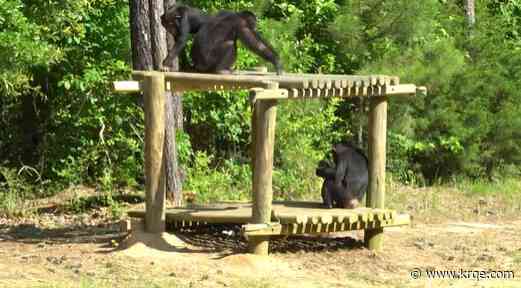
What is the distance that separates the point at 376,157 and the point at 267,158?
1623mm

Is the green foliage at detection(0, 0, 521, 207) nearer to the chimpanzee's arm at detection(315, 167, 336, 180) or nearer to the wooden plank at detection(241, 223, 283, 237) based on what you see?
the chimpanzee's arm at detection(315, 167, 336, 180)

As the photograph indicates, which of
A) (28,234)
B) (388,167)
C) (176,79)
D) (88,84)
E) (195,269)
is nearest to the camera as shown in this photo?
(195,269)

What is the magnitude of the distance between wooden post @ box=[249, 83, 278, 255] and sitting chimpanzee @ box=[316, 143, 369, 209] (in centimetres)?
136

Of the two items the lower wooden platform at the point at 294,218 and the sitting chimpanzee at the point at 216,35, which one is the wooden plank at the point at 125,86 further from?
the lower wooden platform at the point at 294,218

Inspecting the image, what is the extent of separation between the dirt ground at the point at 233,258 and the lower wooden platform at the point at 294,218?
297 millimetres

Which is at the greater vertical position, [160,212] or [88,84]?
[88,84]

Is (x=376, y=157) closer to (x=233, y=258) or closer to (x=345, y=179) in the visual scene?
(x=345, y=179)

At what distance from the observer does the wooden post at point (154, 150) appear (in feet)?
36.5

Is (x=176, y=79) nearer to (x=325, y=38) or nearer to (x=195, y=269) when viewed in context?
(x=195, y=269)

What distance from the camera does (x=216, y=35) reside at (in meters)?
12.1

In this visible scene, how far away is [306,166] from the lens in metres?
16.4

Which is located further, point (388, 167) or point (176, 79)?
point (388, 167)

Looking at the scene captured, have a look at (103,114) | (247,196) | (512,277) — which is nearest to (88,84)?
(103,114)

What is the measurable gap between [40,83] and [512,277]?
8980 millimetres
